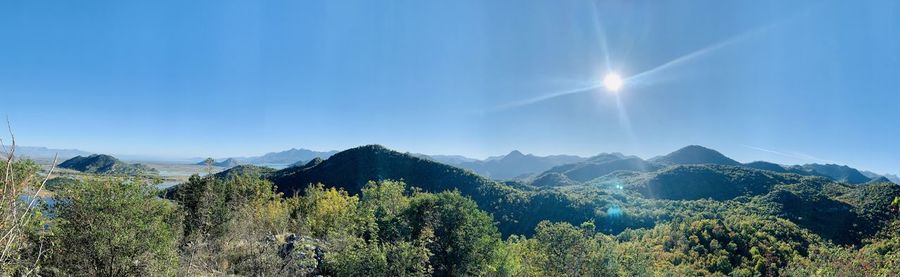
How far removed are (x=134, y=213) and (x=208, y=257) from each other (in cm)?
747

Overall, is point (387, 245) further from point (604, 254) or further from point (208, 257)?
point (604, 254)

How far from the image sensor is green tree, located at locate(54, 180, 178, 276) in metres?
12.4

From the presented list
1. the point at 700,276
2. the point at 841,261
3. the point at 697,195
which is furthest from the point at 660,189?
the point at 841,261

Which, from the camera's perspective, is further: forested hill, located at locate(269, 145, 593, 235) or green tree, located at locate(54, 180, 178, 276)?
forested hill, located at locate(269, 145, 593, 235)

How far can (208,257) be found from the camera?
1980 centimetres

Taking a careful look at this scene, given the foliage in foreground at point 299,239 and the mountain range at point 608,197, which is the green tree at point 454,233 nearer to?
the foliage in foreground at point 299,239

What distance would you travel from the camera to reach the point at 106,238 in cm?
1234

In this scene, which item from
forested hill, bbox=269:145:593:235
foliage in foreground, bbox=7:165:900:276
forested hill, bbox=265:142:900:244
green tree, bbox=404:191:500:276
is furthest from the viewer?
forested hill, bbox=269:145:593:235

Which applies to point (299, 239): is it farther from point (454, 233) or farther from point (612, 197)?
point (612, 197)

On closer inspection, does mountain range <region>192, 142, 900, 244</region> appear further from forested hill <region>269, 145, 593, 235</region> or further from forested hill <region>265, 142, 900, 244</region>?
forested hill <region>269, 145, 593, 235</region>

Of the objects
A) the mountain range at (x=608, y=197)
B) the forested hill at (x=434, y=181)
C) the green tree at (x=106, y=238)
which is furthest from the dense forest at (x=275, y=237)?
the forested hill at (x=434, y=181)

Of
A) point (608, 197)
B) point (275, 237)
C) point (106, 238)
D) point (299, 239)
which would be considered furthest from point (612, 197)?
point (106, 238)

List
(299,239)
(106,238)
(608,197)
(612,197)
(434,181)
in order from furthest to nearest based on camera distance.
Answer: (612,197)
(608,197)
(434,181)
(299,239)
(106,238)

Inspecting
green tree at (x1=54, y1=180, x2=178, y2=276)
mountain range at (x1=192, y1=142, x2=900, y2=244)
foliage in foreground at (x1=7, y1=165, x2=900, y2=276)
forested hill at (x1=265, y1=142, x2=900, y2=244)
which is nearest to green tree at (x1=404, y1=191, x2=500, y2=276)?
foliage in foreground at (x1=7, y1=165, x2=900, y2=276)
